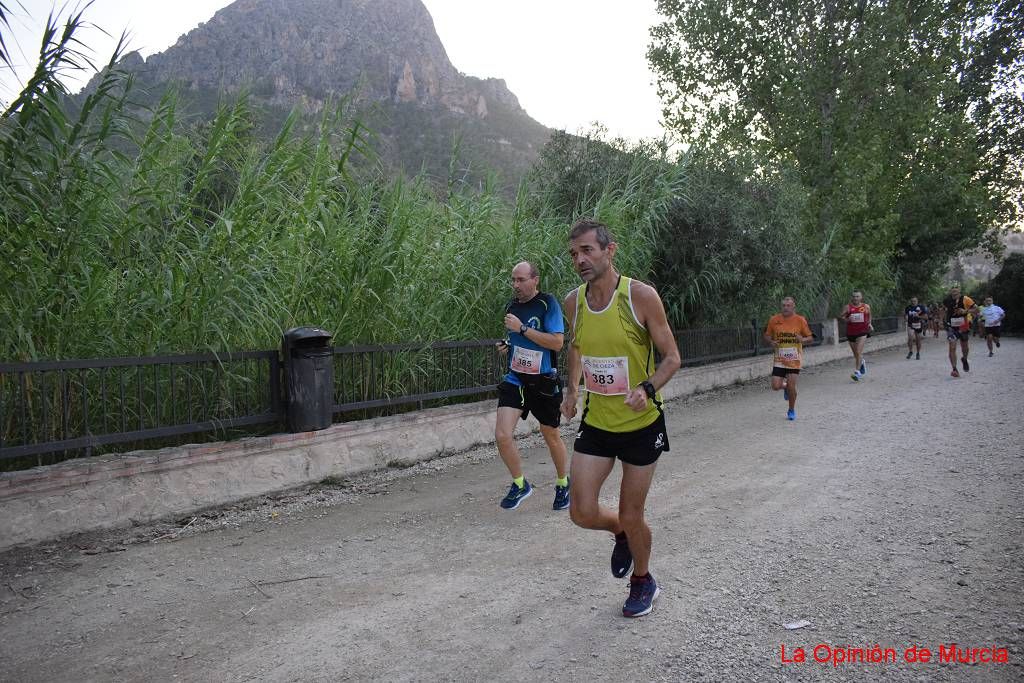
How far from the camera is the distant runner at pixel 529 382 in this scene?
17.9ft

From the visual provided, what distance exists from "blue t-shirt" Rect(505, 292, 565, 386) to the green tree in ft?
42.7

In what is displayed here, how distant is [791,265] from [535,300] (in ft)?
33.6

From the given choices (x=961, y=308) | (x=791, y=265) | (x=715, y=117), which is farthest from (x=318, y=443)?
(x=715, y=117)

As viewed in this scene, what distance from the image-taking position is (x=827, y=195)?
795 inches

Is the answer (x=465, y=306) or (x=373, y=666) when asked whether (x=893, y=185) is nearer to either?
(x=465, y=306)

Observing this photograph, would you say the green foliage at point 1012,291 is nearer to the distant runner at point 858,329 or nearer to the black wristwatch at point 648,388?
the distant runner at point 858,329

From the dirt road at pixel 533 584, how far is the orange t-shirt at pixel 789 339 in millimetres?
3578

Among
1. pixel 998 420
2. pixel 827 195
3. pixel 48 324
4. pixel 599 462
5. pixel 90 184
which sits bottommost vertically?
pixel 998 420

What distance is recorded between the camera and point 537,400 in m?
5.55

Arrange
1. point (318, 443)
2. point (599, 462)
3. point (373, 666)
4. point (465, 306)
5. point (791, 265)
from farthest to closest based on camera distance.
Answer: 1. point (791, 265)
2. point (465, 306)
3. point (318, 443)
4. point (599, 462)
5. point (373, 666)

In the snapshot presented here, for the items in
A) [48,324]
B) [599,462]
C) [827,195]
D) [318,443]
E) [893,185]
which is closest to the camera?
[599,462]

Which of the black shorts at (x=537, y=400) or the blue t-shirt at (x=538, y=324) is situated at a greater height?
the blue t-shirt at (x=538, y=324)

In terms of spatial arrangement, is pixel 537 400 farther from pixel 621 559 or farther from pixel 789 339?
pixel 789 339

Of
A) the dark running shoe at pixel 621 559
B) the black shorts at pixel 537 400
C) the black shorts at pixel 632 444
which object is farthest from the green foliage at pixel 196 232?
the dark running shoe at pixel 621 559
